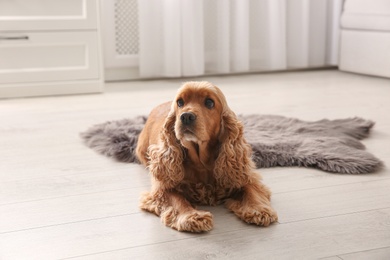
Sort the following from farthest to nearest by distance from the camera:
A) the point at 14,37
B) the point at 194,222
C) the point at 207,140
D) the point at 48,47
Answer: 1. the point at 48,47
2. the point at 14,37
3. the point at 207,140
4. the point at 194,222

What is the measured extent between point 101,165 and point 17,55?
146cm

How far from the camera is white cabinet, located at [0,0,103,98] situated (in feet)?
10.6

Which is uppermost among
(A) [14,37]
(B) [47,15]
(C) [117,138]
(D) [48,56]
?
(B) [47,15]

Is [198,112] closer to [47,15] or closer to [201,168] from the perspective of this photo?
[201,168]

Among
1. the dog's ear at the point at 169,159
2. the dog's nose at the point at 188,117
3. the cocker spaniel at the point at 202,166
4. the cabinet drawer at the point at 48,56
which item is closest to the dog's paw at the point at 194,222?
the cocker spaniel at the point at 202,166

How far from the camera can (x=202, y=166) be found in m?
1.60

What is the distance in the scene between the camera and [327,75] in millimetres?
4156

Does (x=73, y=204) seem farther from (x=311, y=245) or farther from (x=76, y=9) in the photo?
(x=76, y=9)

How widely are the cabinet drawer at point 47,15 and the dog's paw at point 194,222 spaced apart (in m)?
2.08

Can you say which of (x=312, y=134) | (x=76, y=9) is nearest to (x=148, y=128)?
(x=312, y=134)

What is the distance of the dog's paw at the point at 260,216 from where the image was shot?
1479mm

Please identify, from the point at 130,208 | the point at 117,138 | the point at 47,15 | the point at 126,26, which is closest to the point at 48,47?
the point at 47,15

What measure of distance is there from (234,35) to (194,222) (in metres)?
2.69

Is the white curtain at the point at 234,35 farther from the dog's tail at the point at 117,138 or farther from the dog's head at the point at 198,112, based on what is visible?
the dog's head at the point at 198,112
